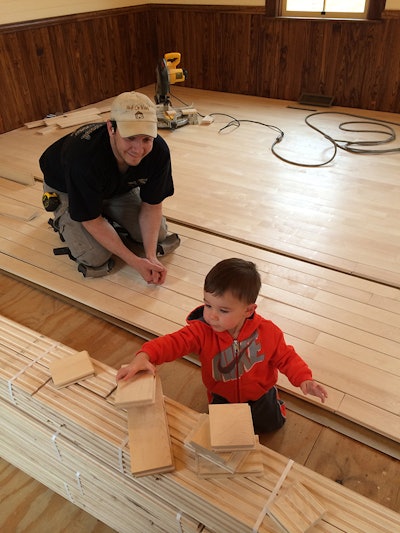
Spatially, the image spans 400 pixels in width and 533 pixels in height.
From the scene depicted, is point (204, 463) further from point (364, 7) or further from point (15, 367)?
point (364, 7)

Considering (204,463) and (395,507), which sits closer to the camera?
(204,463)

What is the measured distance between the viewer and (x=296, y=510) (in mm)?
977

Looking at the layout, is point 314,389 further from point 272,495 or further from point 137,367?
point 137,367

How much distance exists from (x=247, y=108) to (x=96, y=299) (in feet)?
10.6

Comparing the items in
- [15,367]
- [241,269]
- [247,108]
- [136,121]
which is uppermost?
[136,121]

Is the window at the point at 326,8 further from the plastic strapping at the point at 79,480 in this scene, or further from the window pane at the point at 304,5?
the plastic strapping at the point at 79,480

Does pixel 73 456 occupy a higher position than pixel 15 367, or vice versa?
pixel 15 367

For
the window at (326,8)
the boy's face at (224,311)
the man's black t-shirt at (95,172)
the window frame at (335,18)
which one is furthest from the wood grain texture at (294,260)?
the window at (326,8)

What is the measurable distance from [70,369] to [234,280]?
2.09ft

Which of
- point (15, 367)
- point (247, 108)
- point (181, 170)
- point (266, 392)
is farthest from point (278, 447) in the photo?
point (247, 108)

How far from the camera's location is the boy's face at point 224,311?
44.3 inches

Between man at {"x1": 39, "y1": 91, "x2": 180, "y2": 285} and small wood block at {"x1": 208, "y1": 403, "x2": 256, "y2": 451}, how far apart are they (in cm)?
103

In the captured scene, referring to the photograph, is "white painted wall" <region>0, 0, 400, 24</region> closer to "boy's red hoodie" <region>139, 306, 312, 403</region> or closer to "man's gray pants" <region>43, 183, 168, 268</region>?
"man's gray pants" <region>43, 183, 168, 268</region>

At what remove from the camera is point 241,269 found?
3.67 feet
